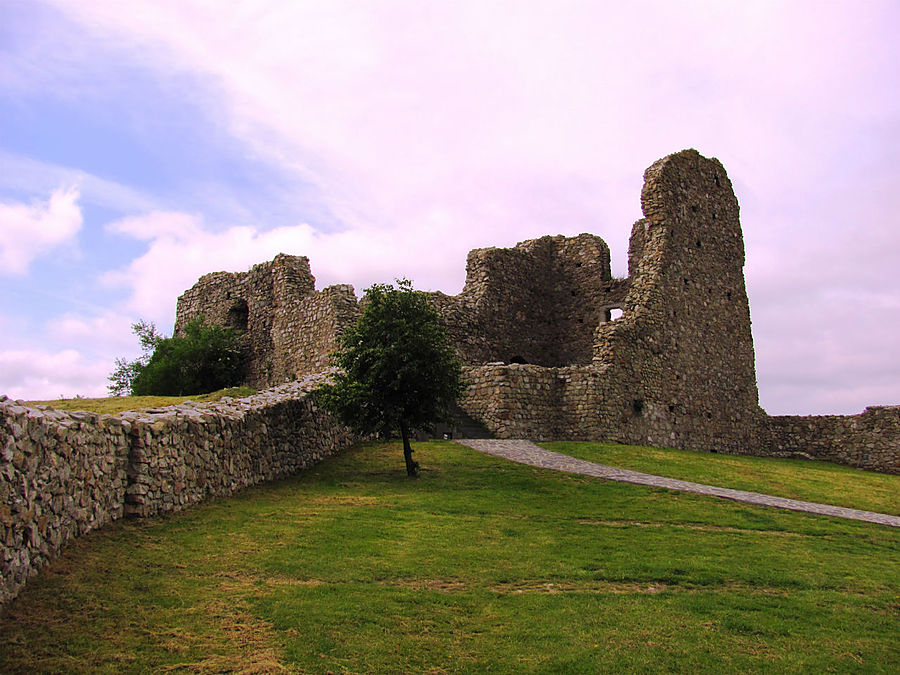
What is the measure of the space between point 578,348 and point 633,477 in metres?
15.3

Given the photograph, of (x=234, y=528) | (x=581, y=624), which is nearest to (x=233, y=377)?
(x=234, y=528)

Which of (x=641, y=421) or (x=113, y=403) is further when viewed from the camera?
(x=641, y=421)

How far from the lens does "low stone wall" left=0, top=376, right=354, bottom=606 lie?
352 inches

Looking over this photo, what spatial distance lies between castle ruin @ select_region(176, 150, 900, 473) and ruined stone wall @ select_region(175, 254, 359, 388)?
0.07 metres

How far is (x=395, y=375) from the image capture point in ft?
61.1

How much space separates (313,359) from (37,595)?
20.4 meters

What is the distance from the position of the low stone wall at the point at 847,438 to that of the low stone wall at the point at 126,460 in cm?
2258

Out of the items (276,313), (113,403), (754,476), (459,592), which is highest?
(276,313)

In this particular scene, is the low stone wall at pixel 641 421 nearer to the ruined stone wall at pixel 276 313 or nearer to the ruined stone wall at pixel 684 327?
the ruined stone wall at pixel 684 327

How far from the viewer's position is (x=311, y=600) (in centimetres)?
948

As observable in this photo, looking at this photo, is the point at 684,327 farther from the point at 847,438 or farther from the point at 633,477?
the point at 633,477

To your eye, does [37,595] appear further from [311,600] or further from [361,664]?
[361,664]

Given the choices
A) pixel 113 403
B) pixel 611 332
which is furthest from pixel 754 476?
pixel 113 403

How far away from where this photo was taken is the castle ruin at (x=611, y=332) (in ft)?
83.7
